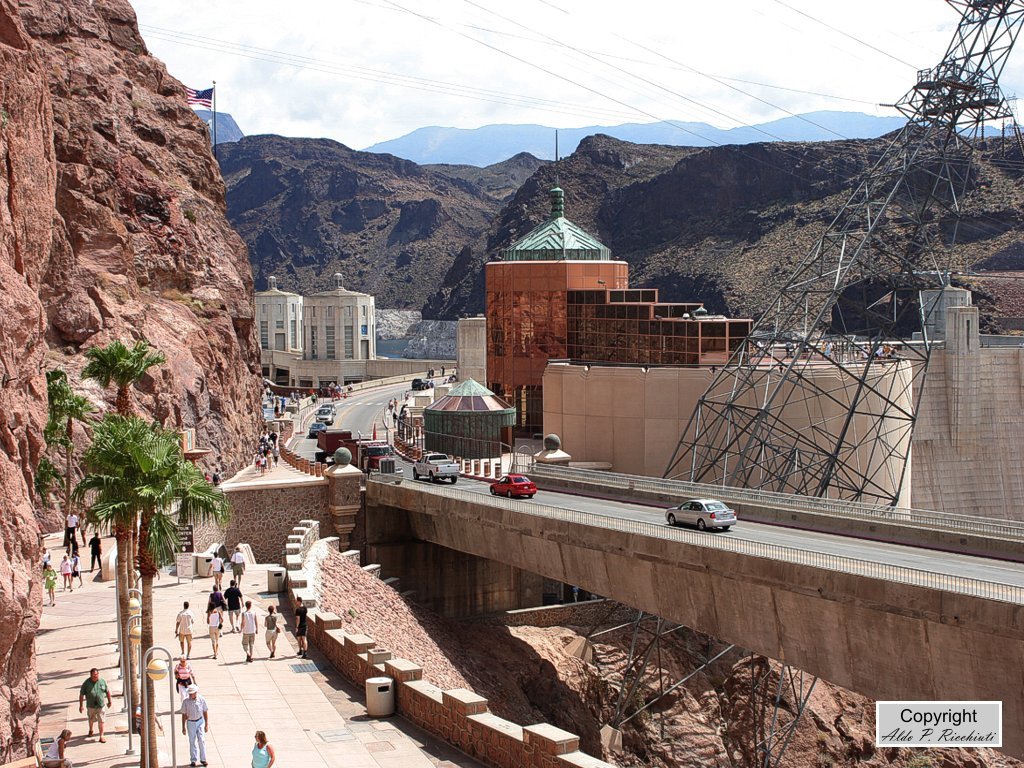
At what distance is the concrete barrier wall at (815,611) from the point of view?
69.2 feet

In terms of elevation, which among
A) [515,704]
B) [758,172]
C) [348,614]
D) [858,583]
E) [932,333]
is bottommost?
[515,704]

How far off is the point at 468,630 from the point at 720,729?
32.1 ft

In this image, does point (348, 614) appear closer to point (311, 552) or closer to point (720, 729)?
point (311, 552)

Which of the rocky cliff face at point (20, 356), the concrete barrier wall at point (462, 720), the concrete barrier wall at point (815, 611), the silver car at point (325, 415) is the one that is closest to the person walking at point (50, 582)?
the concrete barrier wall at point (462, 720)

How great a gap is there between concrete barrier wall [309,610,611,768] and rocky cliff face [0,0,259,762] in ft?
Answer: 23.8

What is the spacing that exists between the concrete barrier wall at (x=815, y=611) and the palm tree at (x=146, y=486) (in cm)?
1257

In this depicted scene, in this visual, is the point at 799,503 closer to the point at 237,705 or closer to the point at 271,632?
the point at 271,632

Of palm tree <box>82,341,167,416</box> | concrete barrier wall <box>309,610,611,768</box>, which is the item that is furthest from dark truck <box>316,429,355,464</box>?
concrete barrier wall <box>309,610,611,768</box>

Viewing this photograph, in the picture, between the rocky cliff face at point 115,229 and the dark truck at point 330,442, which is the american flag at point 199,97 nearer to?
the rocky cliff face at point 115,229

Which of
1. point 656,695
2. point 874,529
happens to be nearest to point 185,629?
point 874,529

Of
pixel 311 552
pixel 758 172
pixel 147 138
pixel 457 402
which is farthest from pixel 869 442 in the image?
pixel 758 172

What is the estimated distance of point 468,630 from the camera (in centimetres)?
4188

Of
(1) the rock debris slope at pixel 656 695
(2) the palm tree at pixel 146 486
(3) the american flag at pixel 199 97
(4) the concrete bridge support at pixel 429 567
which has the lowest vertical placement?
(1) the rock debris slope at pixel 656 695

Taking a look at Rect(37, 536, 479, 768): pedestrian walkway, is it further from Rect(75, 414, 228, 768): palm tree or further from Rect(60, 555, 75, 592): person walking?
Rect(75, 414, 228, 768): palm tree
